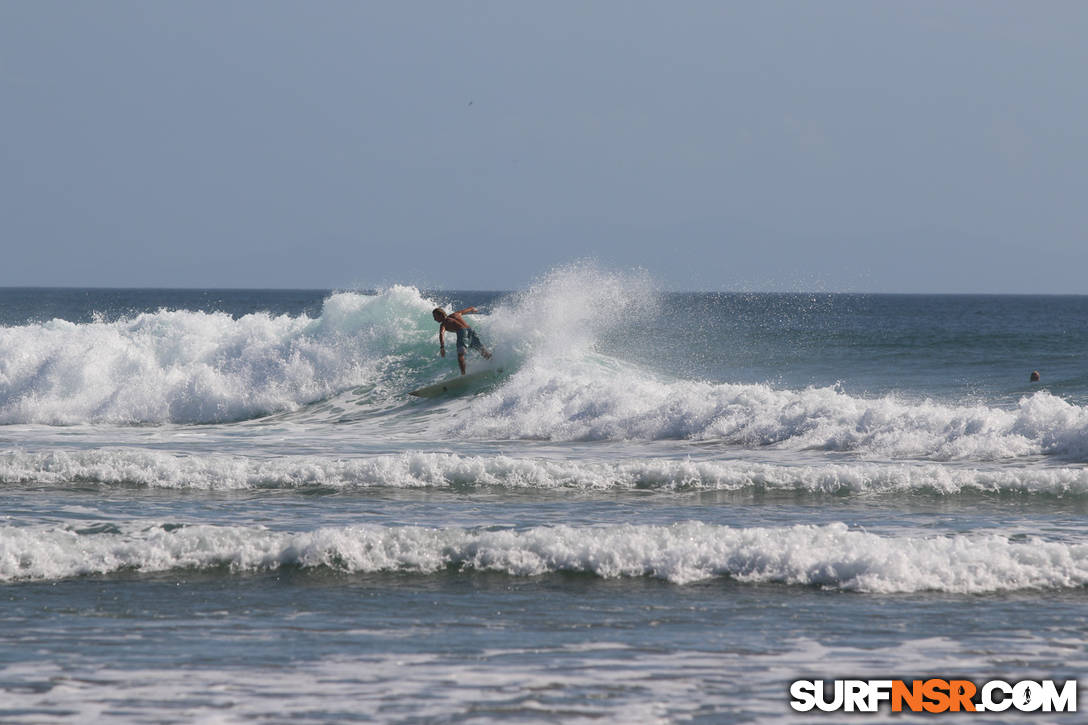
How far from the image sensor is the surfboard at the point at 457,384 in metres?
24.4

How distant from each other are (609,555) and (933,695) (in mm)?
3659

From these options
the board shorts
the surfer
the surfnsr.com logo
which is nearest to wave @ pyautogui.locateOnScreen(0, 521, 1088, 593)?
the surfnsr.com logo

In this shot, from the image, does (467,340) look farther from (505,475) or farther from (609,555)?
(609,555)

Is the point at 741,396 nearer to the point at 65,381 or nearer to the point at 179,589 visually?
the point at 179,589

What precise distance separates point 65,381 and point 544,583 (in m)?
20.9

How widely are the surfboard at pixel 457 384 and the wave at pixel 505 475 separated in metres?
8.82

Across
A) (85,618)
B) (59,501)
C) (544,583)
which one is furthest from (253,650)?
(59,501)

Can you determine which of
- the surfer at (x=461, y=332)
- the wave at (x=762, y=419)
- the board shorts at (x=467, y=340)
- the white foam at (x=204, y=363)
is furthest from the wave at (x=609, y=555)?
the white foam at (x=204, y=363)

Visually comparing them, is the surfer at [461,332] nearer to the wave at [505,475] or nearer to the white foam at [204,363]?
the white foam at [204,363]

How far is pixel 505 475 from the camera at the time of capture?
590 inches

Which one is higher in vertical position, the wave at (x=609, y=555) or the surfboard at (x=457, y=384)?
the surfboard at (x=457, y=384)

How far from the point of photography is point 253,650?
24.1ft

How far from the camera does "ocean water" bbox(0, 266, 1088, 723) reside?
6.83 metres

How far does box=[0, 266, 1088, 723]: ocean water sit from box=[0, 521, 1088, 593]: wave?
0.03 metres
